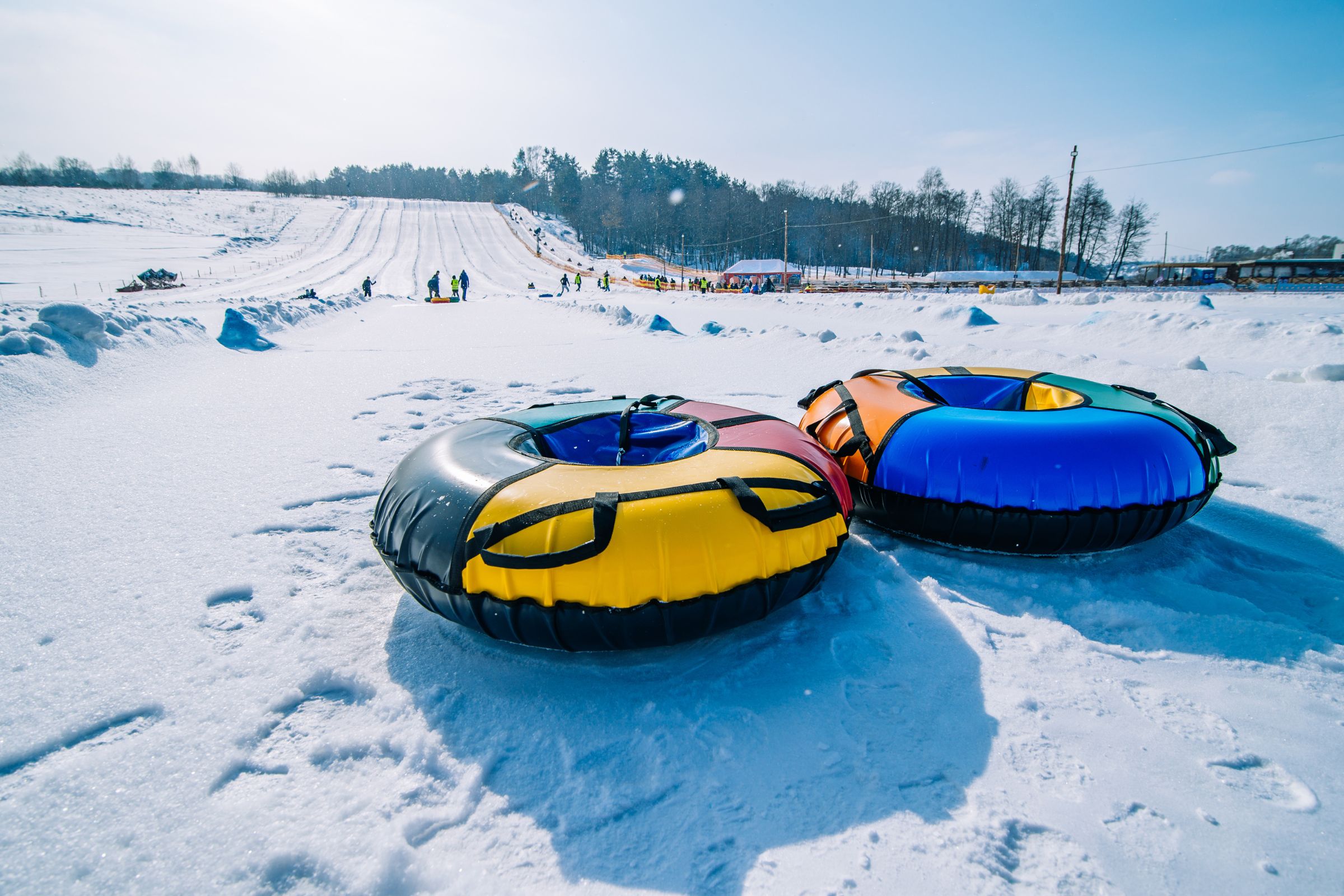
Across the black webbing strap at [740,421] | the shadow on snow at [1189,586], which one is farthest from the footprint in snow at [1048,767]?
the black webbing strap at [740,421]

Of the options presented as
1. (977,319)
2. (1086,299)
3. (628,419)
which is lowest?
(628,419)

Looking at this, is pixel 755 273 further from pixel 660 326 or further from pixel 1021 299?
pixel 660 326

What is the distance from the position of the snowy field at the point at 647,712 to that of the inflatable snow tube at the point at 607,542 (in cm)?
25

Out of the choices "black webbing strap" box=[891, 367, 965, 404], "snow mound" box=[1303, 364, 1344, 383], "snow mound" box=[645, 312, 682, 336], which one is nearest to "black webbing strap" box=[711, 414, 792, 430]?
"black webbing strap" box=[891, 367, 965, 404]

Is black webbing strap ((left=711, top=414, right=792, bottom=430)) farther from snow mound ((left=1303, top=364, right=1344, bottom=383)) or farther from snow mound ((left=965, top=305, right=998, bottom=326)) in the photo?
snow mound ((left=965, top=305, right=998, bottom=326))

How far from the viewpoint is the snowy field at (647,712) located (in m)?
1.41

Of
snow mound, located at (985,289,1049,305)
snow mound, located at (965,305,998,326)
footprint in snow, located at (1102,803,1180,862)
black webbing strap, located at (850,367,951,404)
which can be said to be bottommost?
footprint in snow, located at (1102,803,1180,862)

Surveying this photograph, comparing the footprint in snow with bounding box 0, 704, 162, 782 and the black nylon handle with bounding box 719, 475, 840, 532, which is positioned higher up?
the black nylon handle with bounding box 719, 475, 840, 532

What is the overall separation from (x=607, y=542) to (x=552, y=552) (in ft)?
0.58

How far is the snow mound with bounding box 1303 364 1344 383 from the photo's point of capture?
4.61 m

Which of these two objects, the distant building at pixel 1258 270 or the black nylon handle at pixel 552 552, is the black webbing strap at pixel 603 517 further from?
the distant building at pixel 1258 270

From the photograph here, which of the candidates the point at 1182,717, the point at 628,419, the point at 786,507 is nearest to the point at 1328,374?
the point at 1182,717

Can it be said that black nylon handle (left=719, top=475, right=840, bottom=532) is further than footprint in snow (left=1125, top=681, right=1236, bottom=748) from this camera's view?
Yes

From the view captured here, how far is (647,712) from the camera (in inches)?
74.2
